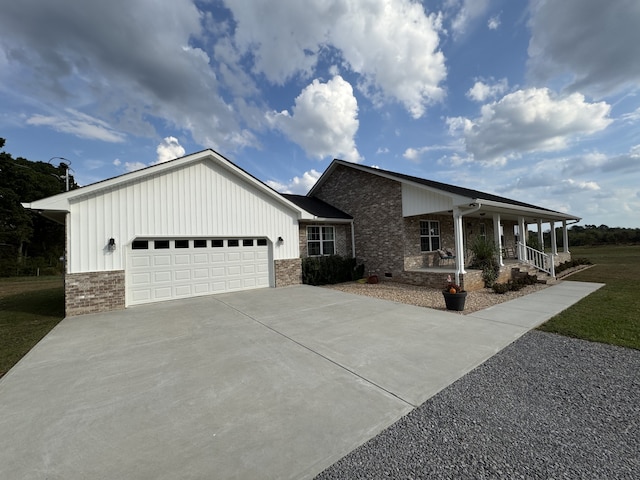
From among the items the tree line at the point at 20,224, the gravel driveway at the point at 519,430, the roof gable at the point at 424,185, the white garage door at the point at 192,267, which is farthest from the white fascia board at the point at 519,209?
the tree line at the point at 20,224

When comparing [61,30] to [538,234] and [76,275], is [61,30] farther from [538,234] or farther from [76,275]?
[538,234]

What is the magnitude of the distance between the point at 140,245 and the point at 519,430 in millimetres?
10743

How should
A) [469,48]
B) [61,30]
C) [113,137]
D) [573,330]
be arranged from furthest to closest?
[113,137] < [469,48] < [61,30] < [573,330]

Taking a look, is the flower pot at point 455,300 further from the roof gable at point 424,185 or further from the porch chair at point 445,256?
the porch chair at point 445,256

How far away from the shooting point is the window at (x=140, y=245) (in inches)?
365

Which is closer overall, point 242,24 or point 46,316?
point 46,316

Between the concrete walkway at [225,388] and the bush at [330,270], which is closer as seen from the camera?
the concrete walkway at [225,388]

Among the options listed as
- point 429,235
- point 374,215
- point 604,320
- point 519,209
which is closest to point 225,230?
point 374,215

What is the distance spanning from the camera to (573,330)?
5.60 meters

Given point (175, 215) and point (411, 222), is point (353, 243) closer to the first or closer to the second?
point (411, 222)

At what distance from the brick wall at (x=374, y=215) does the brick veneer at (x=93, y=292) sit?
418 inches

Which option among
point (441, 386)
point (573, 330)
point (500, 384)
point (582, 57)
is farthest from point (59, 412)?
point (582, 57)

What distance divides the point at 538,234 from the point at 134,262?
2167 cm

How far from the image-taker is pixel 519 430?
105 inches
